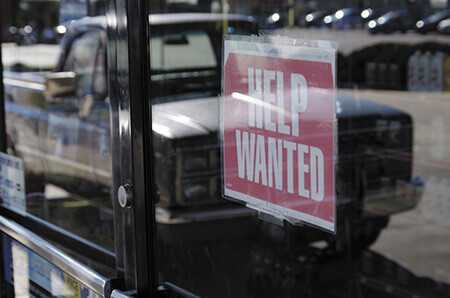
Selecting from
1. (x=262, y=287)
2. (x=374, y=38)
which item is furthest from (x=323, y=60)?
(x=374, y=38)

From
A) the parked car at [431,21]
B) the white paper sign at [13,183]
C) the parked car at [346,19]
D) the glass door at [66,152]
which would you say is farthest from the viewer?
the parked car at [346,19]

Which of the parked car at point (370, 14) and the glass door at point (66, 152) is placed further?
the parked car at point (370, 14)

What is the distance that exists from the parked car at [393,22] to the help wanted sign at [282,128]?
7.94 meters

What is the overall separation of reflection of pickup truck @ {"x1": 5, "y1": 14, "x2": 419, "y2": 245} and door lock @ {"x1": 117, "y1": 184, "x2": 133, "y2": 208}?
287 centimetres

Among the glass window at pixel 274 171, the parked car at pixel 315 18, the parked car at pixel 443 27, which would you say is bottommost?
the glass window at pixel 274 171

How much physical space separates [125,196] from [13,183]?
1276 millimetres

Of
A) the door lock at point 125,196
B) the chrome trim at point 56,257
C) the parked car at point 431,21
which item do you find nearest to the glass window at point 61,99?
the chrome trim at point 56,257

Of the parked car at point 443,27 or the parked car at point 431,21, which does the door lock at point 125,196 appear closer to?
the parked car at point 431,21

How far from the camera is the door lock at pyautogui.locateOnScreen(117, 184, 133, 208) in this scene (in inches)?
86.5

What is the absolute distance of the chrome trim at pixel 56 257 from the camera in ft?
7.74

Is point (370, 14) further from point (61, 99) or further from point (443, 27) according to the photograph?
point (61, 99)

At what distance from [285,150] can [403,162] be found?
4347 mm

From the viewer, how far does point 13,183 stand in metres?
3.34

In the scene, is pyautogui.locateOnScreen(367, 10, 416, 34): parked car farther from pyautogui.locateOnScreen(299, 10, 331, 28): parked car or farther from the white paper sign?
the white paper sign
